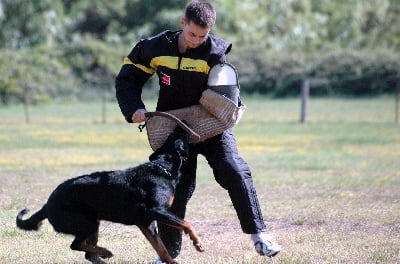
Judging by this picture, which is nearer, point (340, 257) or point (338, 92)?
point (340, 257)

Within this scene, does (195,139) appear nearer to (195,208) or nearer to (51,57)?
(195,208)

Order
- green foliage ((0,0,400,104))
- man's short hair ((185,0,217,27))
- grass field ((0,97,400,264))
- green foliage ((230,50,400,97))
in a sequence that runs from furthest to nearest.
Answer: green foliage ((230,50,400,97))
green foliage ((0,0,400,104))
grass field ((0,97,400,264))
man's short hair ((185,0,217,27))

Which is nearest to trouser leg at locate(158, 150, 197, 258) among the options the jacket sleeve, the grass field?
the grass field

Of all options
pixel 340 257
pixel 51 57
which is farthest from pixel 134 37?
pixel 340 257

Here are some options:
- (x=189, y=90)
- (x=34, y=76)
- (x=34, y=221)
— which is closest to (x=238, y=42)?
(x=34, y=76)

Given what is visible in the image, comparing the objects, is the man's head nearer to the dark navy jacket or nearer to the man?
the man

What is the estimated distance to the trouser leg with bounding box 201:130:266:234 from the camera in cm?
688

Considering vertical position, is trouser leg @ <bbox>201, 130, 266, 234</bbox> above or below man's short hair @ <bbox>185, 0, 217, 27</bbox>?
below

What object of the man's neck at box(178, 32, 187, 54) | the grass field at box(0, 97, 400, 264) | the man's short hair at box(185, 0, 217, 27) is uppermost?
the man's short hair at box(185, 0, 217, 27)

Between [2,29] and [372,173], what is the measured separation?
32.0 meters

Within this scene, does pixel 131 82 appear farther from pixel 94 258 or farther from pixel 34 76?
pixel 34 76

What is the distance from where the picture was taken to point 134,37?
46875 mm

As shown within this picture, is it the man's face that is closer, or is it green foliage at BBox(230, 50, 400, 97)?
the man's face

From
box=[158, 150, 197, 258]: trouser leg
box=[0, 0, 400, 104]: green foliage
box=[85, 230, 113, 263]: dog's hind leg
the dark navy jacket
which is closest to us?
the dark navy jacket
